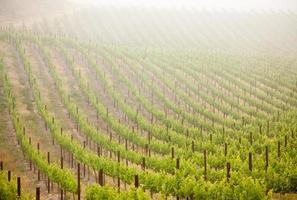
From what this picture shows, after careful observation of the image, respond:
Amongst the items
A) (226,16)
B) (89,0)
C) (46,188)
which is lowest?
(46,188)

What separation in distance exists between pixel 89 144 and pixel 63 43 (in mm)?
26418

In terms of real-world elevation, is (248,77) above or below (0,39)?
below

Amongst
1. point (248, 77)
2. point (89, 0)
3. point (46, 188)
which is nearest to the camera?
point (46, 188)

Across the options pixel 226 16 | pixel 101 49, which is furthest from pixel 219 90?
pixel 226 16

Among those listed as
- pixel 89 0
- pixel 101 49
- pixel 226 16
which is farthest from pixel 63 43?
pixel 89 0

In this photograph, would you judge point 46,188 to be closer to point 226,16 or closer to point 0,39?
point 0,39

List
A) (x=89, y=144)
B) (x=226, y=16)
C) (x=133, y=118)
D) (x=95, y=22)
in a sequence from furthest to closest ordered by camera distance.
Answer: (x=226, y=16) < (x=95, y=22) < (x=133, y=118) < (x=89, y=144)

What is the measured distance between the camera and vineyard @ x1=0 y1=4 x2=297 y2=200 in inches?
712

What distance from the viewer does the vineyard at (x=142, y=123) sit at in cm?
1808

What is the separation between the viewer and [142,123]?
2973 cm

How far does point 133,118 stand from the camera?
103 feet

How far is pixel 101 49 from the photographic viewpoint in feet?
164

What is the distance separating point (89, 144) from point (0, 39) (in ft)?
87.9

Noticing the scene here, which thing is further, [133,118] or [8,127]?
[133,118]
